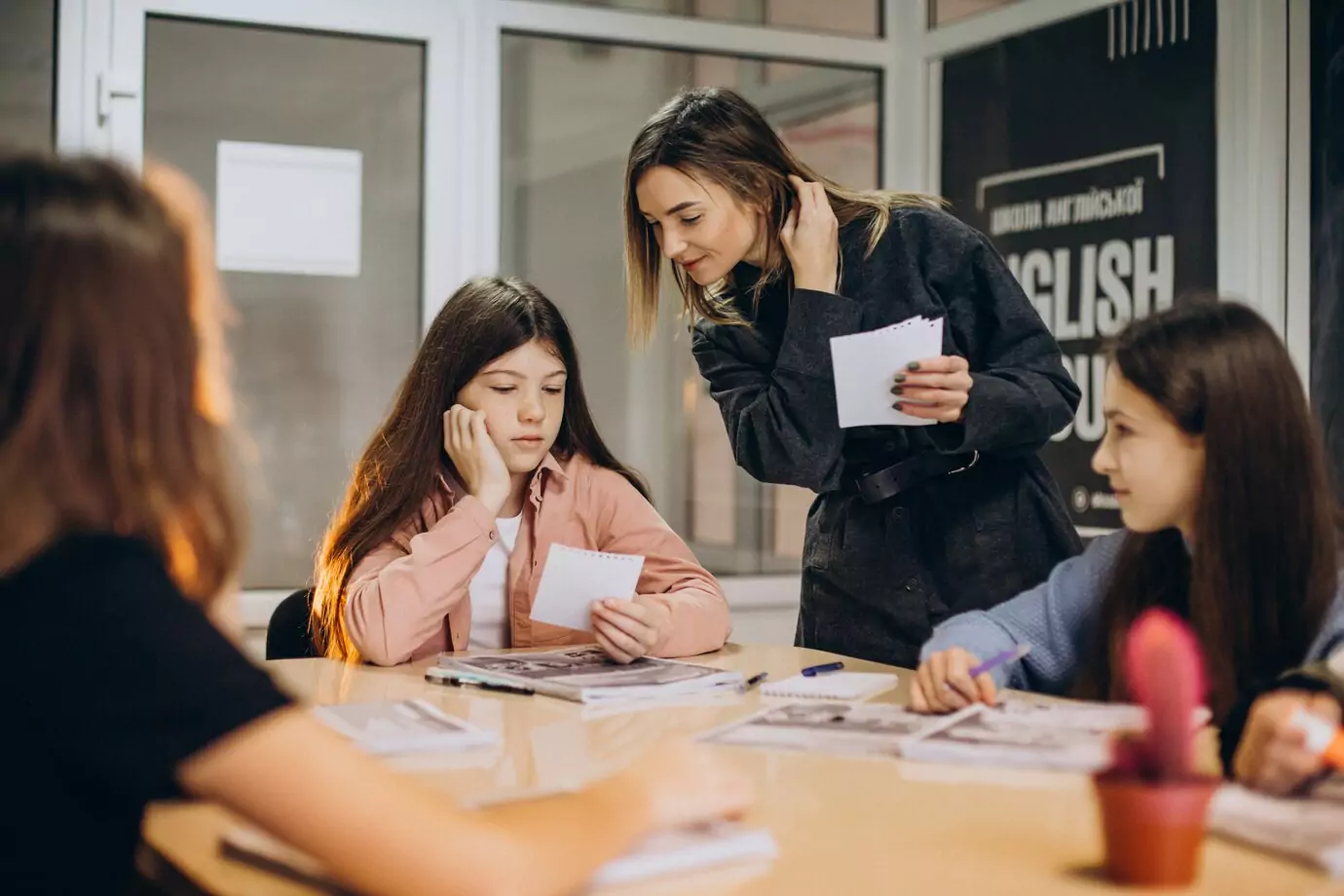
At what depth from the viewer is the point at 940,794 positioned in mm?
1156

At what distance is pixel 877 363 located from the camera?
1895mm

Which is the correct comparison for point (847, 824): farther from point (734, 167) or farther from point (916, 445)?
point (734, 167)

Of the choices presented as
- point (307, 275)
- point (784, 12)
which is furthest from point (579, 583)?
point (784, 12)

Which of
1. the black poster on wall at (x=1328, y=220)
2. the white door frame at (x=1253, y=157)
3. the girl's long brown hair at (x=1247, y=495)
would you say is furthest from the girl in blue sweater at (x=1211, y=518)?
the white door frame at (x=1253, y=157)

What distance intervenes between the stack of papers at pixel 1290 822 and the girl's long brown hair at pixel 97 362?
0.75 meters

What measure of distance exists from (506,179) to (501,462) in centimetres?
164

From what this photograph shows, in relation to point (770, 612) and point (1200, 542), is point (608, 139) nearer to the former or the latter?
point (770, 612)

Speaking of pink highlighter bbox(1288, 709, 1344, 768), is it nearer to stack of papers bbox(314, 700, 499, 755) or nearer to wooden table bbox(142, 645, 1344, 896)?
wooden table bbox(142, 645, 1344, 896)

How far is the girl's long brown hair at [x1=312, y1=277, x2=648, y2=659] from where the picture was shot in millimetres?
2092

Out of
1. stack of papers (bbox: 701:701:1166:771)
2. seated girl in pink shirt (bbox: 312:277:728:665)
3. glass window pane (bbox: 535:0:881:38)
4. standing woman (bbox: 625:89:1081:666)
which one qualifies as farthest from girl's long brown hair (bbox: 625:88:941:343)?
glass window pane (bbox: 535:0:881:38)

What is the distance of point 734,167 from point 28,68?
1.97m

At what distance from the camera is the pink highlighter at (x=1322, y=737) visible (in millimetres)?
1037

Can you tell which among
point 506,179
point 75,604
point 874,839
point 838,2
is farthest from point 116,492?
point 838,2

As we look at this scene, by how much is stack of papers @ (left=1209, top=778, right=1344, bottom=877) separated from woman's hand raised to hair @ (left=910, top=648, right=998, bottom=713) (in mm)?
379
